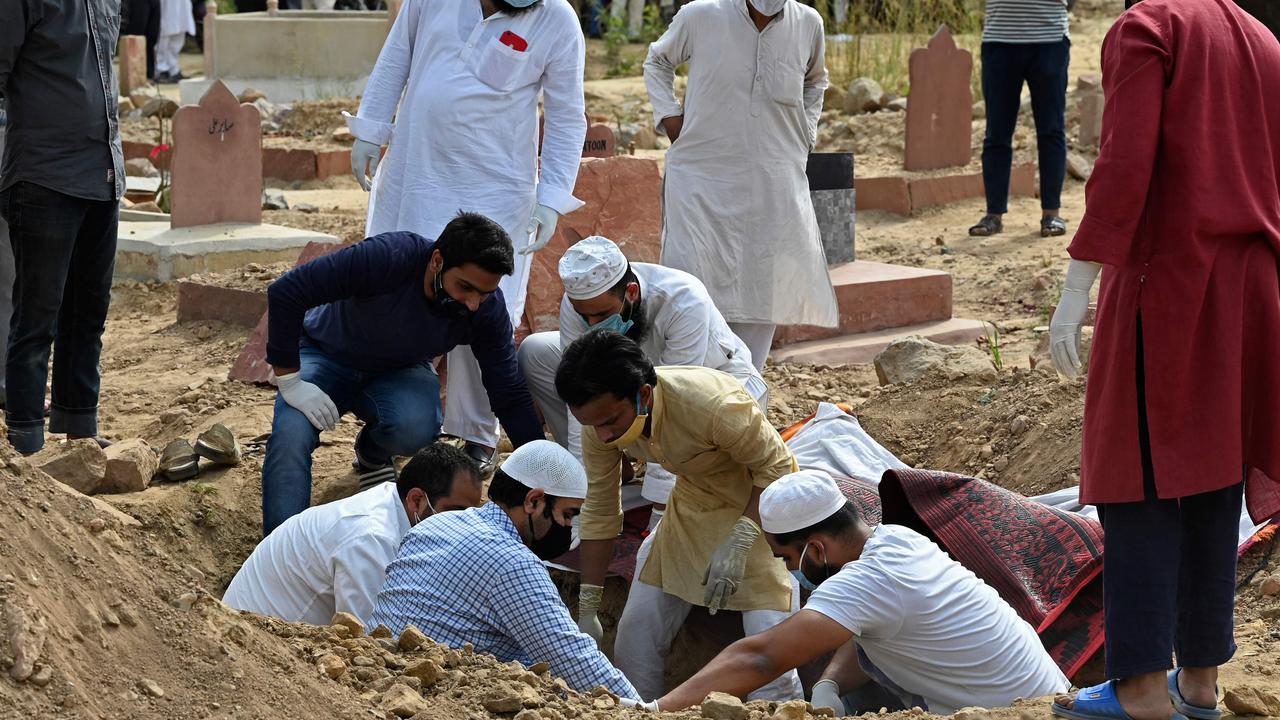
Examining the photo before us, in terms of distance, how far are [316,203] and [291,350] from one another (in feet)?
21.2

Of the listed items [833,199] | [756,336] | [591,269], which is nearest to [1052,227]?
[833,199]

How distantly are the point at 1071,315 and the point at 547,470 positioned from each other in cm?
138

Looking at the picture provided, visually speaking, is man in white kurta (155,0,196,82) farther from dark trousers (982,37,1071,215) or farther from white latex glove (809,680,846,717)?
white latex glove (809,680,846,717)

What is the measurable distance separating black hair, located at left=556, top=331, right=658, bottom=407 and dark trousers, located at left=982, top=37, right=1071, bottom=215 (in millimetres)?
5211

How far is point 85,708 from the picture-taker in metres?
2.28

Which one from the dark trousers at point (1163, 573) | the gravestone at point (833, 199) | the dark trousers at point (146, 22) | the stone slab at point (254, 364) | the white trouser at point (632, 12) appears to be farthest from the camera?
the white trouser at point (632, 12)

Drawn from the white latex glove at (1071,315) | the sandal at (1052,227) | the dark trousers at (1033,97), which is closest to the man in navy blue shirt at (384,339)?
the white latex glove at (1071,315)

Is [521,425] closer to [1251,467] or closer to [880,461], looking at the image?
[880,461]

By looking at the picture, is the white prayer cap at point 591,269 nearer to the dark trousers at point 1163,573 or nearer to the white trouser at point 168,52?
the dark trousers at point 1163,573

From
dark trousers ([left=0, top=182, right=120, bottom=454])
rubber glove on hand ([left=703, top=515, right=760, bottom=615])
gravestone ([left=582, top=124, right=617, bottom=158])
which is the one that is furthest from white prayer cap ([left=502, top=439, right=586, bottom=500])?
gravestone ([left=582, top=124, right=617, bottom=158])

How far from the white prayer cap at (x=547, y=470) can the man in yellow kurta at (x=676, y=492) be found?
0.12 m

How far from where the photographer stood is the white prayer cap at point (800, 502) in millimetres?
3320

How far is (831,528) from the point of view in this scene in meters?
3.37

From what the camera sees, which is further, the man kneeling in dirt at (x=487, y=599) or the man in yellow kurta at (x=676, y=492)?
the man in yellow kurta at (x=676, y=492)
